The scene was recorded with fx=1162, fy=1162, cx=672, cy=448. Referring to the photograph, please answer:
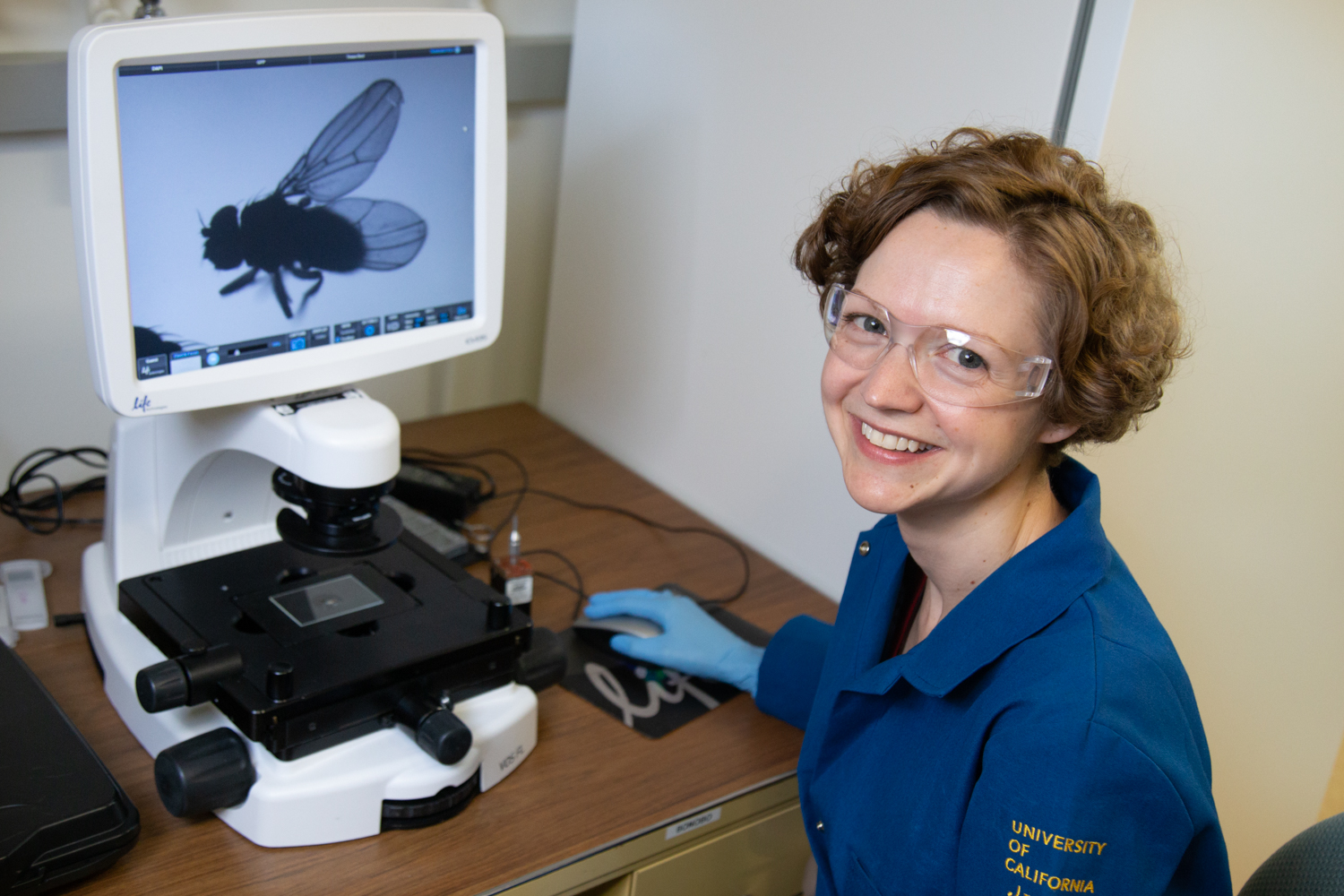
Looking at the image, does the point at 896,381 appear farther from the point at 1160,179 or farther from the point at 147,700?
the point at 147,700

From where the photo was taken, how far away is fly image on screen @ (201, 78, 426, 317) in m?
1.08

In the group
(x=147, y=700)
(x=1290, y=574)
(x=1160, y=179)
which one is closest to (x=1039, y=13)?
(x=1160, y=179)

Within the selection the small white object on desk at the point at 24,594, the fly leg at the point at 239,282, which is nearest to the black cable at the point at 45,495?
the small white object on desk at the point at 24,594

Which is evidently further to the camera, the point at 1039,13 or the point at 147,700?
the point at 1039,13

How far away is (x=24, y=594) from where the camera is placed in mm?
1312

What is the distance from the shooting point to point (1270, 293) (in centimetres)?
124

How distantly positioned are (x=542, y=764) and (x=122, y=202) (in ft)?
2.17

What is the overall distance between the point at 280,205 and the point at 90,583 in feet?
1.56

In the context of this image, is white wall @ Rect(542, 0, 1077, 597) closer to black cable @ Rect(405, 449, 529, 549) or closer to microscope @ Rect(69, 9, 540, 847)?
black cable @ Rect(405, 449, 529, 549)

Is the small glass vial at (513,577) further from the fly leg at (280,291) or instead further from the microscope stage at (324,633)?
the fly leg at (280,291)

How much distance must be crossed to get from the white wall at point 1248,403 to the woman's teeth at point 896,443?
43 centimetres

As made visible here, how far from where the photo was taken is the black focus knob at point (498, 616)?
1147 mm

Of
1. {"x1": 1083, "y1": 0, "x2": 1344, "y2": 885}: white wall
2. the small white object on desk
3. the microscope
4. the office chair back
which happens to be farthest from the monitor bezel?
the office chair back

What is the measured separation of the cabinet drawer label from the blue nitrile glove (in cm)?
17
